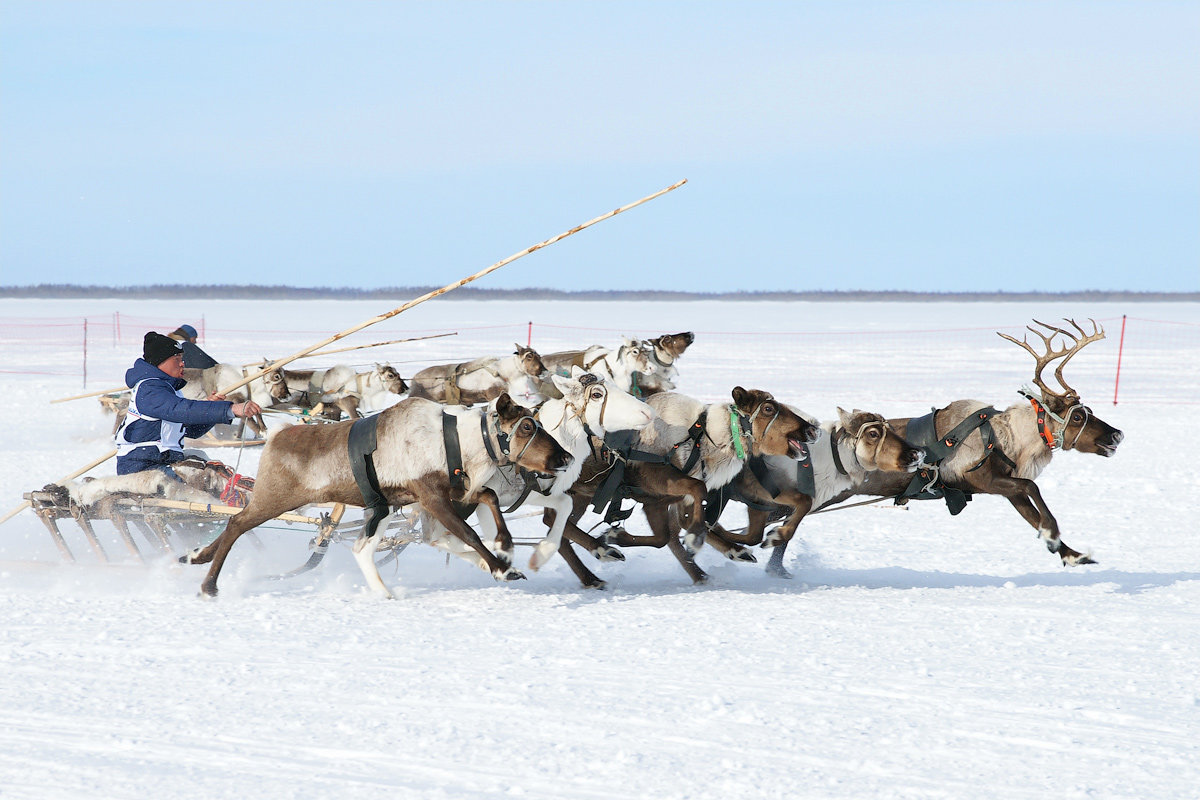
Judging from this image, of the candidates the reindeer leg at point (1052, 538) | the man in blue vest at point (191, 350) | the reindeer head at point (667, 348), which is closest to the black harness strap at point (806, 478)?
the reindeer leg at point (1052, 538)

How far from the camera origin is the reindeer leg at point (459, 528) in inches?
240

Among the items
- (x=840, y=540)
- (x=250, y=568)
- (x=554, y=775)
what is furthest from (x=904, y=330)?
(x=554, y=775)

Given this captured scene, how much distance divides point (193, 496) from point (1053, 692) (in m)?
4.93

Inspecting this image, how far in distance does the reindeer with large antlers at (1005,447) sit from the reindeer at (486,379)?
5.28 m

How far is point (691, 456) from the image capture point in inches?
274

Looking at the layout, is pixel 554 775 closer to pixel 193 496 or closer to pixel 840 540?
pixel 193 496

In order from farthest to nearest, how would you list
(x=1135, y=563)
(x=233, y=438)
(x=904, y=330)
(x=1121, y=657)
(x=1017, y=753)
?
(x=904, y=330)
(x=233, y=438)
(x=1135, y=563)
(x=1121, y=657)
(x=1017, y=753)

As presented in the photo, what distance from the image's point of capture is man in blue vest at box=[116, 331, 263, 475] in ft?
22.7

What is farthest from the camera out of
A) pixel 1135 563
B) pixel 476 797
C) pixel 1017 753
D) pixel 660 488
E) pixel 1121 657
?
pixel 1135 563

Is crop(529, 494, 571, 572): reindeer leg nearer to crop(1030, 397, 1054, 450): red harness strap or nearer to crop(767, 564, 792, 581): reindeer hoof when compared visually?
crop(767, 564, 792, 581): reindeer hoof

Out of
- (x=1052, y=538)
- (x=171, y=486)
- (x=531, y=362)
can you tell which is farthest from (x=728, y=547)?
(x=531, y=362)

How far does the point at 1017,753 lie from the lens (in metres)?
4.04

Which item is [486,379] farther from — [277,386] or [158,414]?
[158,414]

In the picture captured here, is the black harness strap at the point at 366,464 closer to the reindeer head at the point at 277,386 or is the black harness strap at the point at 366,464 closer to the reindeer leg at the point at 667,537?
the reindeer leg at the point at 667,537
